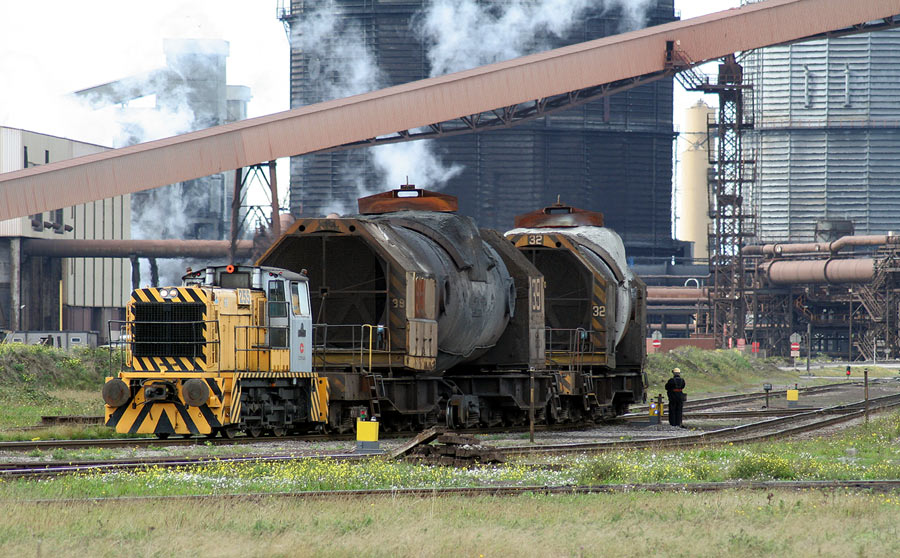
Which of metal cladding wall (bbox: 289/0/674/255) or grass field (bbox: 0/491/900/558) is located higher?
metal cladding wall (bbox: 289/0/674/255)

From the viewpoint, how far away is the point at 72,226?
2518 inches

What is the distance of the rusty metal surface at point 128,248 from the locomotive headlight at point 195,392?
141ft

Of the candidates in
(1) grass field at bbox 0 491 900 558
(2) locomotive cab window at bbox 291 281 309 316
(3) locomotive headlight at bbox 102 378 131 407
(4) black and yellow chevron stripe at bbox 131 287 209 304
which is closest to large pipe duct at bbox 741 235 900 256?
(2) locomotive cab window at bbox 291 281 309 316

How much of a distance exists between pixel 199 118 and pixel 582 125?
135 ft

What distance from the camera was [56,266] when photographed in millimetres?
62750

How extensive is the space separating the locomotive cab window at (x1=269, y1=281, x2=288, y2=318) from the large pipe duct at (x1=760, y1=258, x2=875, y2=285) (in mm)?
63095

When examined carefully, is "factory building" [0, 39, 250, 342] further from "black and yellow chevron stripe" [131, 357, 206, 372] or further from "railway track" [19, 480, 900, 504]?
"railway track" [19, 480, 900, 504]

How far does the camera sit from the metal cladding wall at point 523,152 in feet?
A: 245

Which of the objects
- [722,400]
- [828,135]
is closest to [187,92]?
[828,135]

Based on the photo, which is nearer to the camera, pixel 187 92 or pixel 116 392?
pixel 116 392

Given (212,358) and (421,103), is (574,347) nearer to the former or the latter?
(212,358)

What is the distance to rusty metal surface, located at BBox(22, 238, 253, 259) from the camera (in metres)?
59.7

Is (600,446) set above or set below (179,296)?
below

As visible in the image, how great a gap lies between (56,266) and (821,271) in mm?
46607
